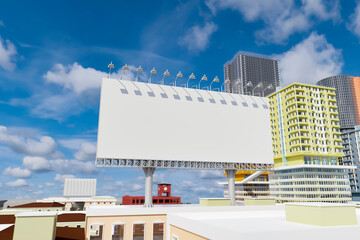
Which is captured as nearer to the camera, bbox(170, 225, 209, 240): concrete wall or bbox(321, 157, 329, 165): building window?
bbox(170, 225, 209, 240): concrete wall

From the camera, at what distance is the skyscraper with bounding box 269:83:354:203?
9238 centimetres

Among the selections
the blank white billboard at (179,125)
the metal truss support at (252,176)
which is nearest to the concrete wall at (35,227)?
the blank white billboard at (179,125)

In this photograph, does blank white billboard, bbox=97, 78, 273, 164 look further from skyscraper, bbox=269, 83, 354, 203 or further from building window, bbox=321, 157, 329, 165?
building window, bbox=321, 157, 329, 165

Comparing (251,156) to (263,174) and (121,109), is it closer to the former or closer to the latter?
(121,109)

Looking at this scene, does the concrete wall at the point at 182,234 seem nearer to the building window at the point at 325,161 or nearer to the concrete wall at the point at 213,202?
the concrete wall at the point at 213,202

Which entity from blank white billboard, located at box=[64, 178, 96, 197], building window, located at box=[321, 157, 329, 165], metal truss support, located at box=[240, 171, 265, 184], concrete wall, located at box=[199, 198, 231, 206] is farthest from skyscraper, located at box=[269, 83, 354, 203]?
blank white billboard, located at box=[64, 178, 96, 197]

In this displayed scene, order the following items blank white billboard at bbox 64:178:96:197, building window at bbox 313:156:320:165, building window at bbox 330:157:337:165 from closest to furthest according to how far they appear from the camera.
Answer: building window at bbox 313:156:320:165
building window at bbox 330:157:337:165
blank white billboard at bbox 64:178:96:197

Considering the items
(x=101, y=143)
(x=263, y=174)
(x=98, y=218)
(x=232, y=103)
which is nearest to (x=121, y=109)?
(x=101, y=143)

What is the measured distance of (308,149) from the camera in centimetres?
9444

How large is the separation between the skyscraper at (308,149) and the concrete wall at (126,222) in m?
69.6

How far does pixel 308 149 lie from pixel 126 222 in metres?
78.1

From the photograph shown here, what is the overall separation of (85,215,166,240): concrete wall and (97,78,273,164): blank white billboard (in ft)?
31.4

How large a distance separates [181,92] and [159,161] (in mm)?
11927

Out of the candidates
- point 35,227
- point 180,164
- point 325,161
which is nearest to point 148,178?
point 180,164
